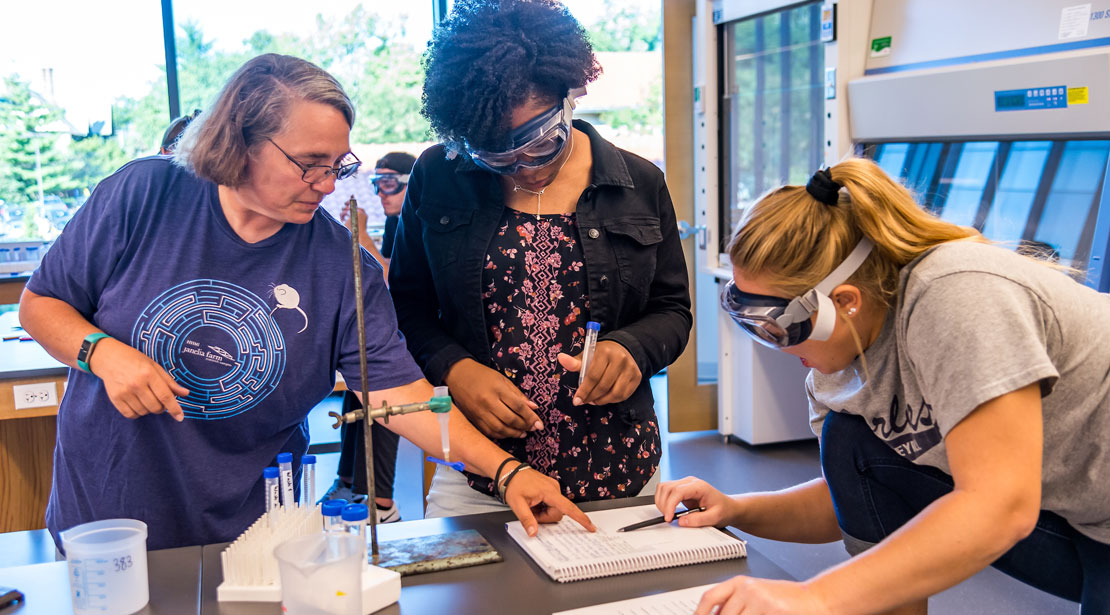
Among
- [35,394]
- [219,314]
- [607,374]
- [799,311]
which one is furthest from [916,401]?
[35,394]

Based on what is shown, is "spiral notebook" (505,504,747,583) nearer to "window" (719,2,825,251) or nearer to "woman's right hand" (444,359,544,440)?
"woman's right hand" (444,359,544,440)

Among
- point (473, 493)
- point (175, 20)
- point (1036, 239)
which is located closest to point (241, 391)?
point (473, 493)

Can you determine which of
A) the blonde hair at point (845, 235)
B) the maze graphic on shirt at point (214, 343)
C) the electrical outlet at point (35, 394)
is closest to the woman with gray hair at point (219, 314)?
the maze graphic on shirt at point (214, 343)

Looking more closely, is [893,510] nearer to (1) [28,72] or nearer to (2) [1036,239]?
(2) [1036,239]

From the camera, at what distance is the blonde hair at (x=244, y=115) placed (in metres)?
1.45

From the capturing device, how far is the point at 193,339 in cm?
146

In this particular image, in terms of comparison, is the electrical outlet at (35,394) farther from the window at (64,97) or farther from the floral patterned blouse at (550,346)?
the window at (64,97)

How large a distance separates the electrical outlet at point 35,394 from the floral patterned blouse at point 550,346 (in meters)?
1.55

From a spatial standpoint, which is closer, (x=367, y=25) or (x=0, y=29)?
(x=0, y=29)

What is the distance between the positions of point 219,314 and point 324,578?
1.86 feet

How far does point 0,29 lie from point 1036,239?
16.5 feet

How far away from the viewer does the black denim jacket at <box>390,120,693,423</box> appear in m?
1.65

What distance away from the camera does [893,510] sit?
1588 mm

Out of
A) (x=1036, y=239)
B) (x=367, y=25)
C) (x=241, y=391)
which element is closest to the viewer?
(x=241, y=391)
